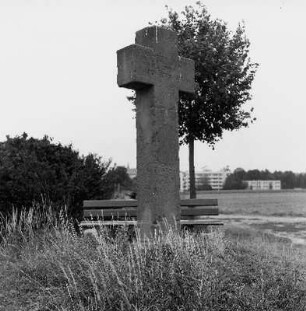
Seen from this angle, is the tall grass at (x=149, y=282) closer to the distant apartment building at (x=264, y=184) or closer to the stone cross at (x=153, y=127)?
the stone cross at (x=153, y=127)

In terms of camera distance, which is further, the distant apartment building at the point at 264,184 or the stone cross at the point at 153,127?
the distant apartment building at the point at 264,184

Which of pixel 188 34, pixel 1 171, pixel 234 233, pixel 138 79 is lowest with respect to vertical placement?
pixel 234 233

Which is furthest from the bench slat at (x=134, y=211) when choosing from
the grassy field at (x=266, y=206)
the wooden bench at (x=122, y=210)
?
the grassy field at (x=266, y=206)

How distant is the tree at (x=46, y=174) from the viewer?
933 centimetres

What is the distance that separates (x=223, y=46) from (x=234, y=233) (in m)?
5.43

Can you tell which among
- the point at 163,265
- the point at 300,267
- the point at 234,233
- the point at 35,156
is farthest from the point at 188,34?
the point at 163,265

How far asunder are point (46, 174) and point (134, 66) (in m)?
3.88

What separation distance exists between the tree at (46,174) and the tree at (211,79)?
4604mm

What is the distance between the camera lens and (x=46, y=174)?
9375mm

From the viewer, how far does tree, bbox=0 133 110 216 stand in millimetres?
9328

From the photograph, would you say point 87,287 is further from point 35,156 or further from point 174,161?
point 35,156

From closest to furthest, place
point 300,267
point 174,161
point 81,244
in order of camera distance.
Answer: point 81,244 < point 300,267 < point 174,161

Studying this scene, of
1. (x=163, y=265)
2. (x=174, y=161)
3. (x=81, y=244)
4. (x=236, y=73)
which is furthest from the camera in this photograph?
(x=236, y=73)

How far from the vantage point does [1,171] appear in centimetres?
965
